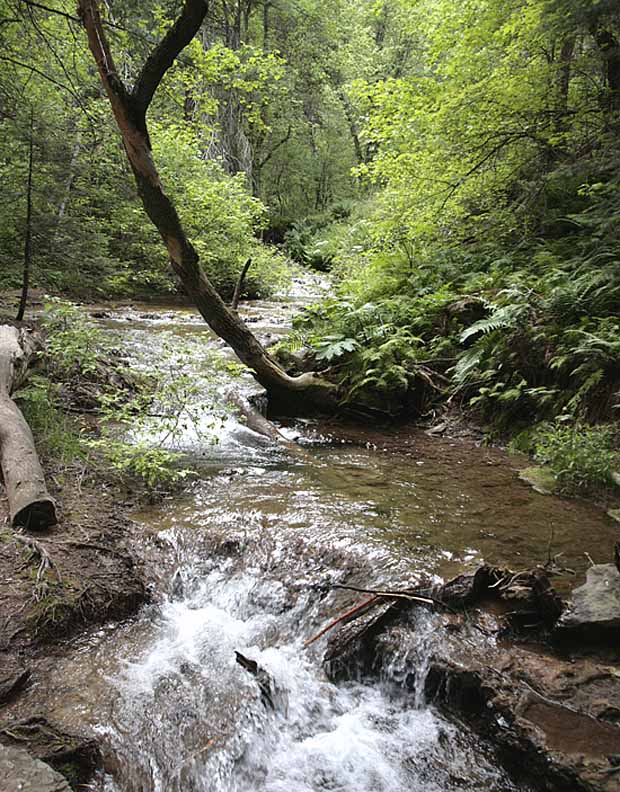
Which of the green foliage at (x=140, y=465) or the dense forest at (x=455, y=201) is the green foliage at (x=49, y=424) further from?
the dense forest at (x=455, y=201)

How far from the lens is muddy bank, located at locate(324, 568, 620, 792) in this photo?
8.01 feet

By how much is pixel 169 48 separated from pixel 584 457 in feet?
18.7

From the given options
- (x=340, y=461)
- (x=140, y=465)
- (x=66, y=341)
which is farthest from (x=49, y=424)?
(x=340, y=461)

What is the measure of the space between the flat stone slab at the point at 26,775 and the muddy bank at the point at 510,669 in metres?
1.71

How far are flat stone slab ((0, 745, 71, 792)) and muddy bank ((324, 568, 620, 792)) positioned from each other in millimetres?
1714

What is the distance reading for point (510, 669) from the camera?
9.52ft

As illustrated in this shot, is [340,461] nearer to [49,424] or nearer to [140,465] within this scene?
[140,465]

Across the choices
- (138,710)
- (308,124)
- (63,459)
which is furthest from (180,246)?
(308,124)

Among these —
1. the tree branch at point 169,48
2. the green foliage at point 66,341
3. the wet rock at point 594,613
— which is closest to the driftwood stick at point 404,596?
the wet rock at point 594,613

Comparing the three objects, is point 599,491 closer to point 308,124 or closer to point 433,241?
point 433,241

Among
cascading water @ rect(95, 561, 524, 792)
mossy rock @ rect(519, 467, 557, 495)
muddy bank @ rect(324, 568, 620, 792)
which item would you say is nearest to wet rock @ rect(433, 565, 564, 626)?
muddy bank @ rect(324, 568, 620, 792)

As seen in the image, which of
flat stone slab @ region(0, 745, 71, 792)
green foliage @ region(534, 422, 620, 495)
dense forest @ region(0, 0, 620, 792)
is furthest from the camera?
green foliage @ region(534, 422, 620, 495)

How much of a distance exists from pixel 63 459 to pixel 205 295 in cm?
266

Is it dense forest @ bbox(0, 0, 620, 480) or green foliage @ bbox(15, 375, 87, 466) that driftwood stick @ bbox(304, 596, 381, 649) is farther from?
green foliage @ bbox(15, 375, 87, 466)
